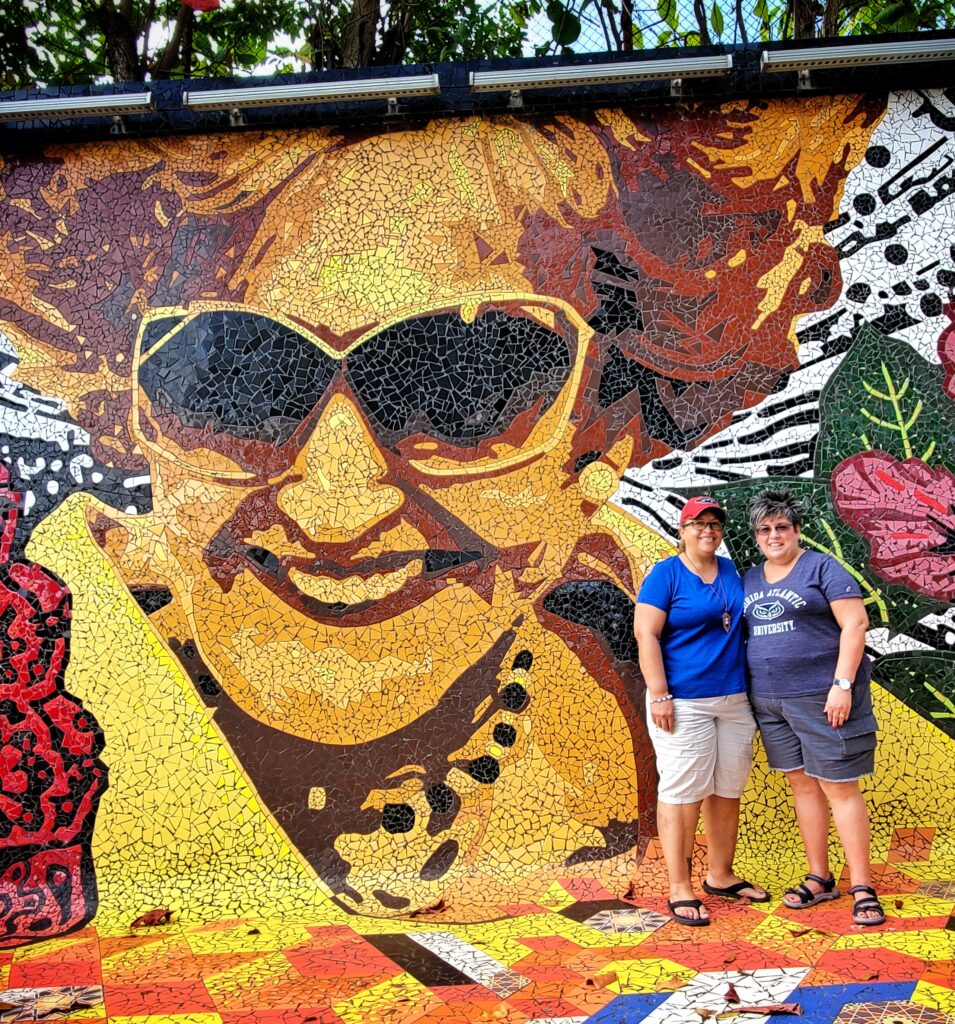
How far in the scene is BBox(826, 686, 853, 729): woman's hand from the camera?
132 inches

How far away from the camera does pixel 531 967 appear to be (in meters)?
3.09

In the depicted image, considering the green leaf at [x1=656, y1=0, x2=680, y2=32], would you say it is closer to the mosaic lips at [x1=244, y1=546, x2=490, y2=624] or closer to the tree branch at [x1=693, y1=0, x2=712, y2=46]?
the tree branch at [x1=693, y1=0, x2=712, y2=46]

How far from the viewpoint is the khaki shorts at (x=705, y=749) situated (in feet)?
11.5

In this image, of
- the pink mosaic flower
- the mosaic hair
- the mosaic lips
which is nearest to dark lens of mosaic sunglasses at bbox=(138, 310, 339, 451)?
the mosaic lips

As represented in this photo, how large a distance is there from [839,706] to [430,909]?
5.59 feet

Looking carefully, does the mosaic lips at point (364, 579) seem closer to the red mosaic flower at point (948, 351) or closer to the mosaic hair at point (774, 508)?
the mosaic hair at point (774, 508)

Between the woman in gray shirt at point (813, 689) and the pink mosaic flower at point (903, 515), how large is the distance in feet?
1.72

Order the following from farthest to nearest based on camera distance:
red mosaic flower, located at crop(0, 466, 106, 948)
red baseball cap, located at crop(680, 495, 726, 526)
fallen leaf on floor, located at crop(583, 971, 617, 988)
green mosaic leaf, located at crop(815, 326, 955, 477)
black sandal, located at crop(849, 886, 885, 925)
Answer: green mosaic leaf, located at crop(815, 326, 955, 477) < red mosaic flower, located at crop(0, 466, 106, 948) < red baseball cap, located at crop(680, 495, 726, 526) < black sandal, located at crop(849, 886, 885, 925) < fallen leaf on floor, located at crop(583, 971, 617, 988)

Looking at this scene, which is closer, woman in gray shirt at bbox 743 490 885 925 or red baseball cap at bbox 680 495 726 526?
woman in gray shirt at bbox 743 490 885 925

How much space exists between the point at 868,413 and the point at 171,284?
307 cm

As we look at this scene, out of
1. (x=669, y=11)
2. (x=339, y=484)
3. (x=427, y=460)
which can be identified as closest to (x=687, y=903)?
(x=427, y=460)

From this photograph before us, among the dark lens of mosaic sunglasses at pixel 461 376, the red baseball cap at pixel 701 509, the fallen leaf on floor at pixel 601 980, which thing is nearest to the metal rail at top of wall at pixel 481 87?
the dark lens of mosaic sunglasses at pixel 461 376

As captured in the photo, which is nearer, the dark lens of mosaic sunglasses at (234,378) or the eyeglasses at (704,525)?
the eyeglasses at (704,525)

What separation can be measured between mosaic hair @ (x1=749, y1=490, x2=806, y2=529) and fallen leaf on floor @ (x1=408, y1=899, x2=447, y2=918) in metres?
1.90
